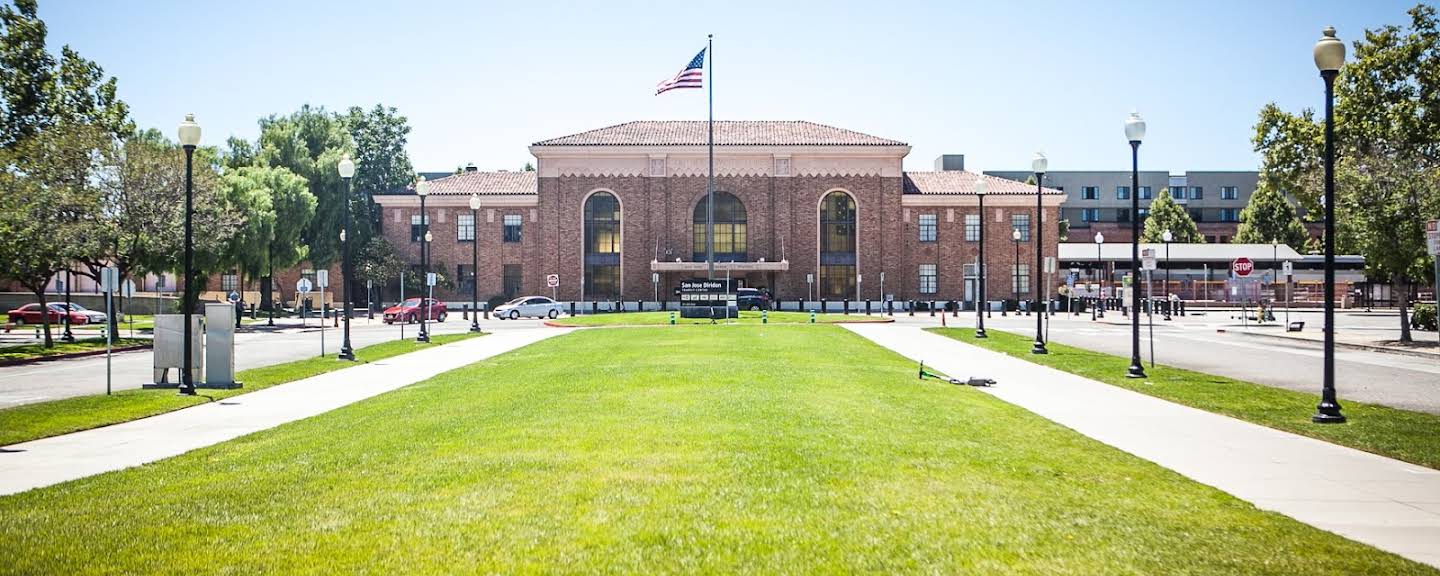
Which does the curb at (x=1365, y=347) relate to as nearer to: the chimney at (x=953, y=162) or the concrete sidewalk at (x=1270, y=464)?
the concrete sidewalk at (x=1270, y=464)

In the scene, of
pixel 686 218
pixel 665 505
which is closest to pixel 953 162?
pixel 686 218

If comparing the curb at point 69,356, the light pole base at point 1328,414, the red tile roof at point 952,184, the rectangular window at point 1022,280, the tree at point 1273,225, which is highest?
the red tile roof at point 952,184

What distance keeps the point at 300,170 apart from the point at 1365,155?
60559 mm

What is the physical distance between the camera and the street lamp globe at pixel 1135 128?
20750mm

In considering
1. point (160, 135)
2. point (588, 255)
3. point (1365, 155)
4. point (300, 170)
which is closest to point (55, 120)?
point (160, 135)

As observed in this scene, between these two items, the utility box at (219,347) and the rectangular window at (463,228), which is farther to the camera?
the rectangular window at (463,228)

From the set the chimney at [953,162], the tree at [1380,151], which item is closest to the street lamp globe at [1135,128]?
the tree at [1380,151]

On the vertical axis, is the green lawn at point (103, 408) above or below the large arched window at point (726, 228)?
below

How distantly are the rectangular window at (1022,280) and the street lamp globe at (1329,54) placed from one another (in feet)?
207

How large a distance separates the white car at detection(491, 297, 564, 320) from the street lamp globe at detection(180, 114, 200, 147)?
40.5m

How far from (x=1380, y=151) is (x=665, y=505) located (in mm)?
38325

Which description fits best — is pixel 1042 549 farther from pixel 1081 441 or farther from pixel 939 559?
pixel 1081 441

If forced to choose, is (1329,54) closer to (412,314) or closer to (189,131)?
(189,131)

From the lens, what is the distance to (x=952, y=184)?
259 feet
